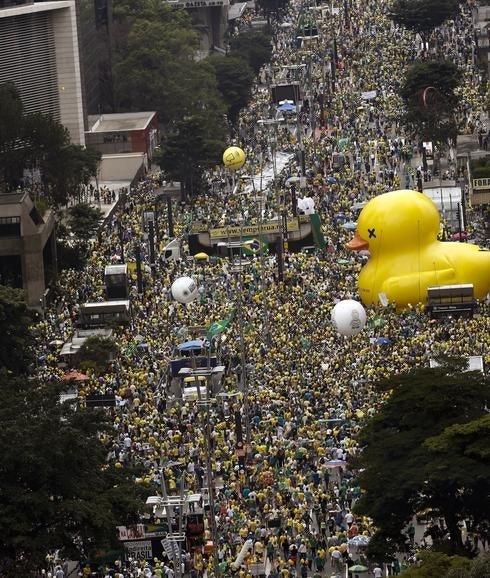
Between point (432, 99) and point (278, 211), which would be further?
point (432, 99)

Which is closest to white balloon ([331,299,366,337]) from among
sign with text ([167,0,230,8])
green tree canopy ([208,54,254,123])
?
green tree canopy ([208,54,254,123])

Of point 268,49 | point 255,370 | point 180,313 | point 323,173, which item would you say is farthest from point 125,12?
point 255,370

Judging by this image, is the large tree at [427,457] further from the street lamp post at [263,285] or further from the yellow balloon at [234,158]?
the yellow balloon at [234,158]

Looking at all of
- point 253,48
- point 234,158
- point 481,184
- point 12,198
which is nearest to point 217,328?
point 12,198

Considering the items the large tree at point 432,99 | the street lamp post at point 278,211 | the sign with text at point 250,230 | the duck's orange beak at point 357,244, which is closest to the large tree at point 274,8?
the street lamp post at point 278,211

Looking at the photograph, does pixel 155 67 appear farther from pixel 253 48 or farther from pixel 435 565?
pixel 435 565

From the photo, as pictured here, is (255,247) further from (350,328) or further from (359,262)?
(350,328)
